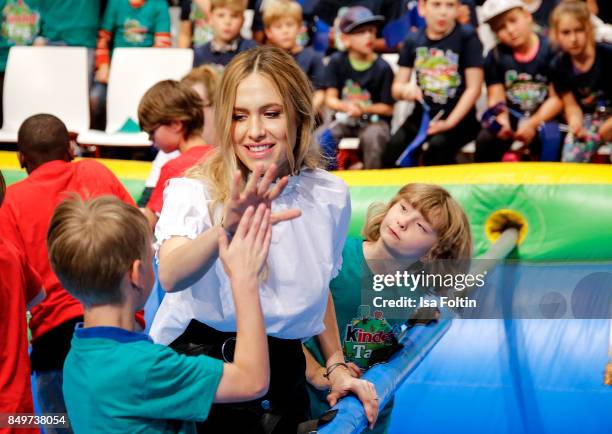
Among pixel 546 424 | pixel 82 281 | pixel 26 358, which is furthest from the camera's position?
pixel 546 424

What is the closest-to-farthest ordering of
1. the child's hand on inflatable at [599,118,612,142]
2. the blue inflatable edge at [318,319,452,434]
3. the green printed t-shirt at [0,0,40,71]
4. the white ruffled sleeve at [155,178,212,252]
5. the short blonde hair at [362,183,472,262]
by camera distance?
the white ruffled sleeve at [155,178,212,252]
the blue inflatable edge at [318,319,452,434]
the short blonde hair at [362,183,472,262]
the child's hand on inflatable at [599,118,612,142]
the green printed t-shirt at [0,0,40,71]

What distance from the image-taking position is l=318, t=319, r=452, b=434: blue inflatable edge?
1.78 meters

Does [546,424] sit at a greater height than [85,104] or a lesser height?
lesser

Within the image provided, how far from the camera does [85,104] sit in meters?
5.60

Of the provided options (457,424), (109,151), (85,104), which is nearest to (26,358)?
(457,424)

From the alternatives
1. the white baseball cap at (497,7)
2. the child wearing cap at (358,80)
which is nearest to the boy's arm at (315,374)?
the child wearing cap at (358,80)

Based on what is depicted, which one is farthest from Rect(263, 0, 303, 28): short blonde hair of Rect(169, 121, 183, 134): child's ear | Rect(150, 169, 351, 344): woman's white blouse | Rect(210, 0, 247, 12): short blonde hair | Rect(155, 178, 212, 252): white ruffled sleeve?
Rect(155, 178, 212, 252): white ruffled sleeve

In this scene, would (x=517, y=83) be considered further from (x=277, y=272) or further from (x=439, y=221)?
(x=277, y=272)

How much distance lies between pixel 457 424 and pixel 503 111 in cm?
187

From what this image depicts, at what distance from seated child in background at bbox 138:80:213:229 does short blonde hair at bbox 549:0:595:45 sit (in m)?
1.86

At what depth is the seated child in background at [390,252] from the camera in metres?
2.32

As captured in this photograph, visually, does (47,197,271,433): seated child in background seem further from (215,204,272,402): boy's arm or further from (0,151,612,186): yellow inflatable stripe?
(0,151,612,186): yellow inflatable stripe

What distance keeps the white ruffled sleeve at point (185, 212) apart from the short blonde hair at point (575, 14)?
119 inches

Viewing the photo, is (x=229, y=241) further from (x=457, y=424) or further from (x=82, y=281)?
(x=457, y=424)
